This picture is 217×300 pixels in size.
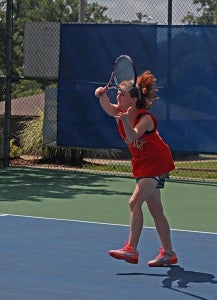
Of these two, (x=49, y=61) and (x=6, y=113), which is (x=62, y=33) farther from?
(x=6, y=113)

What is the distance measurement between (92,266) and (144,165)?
885 mm

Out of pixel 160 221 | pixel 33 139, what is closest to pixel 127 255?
pixel 160 221

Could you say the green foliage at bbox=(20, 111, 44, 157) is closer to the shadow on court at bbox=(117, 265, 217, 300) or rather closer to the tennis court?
the tennis court

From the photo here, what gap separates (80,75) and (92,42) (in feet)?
1.83

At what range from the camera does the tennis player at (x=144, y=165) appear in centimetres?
668

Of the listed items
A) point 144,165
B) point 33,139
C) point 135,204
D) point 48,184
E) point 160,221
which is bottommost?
point 48,184

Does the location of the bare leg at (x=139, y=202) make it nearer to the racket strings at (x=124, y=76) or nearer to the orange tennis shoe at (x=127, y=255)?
the orange tennis shoe at (x=127, y=255)

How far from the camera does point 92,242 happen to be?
25.3 ft

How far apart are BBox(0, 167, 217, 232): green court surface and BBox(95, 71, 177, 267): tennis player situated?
6.50 ft

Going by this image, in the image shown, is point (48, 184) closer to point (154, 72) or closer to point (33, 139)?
point (154, 72)

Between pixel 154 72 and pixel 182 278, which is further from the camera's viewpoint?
pixel 154 72

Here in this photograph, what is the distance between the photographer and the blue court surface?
19.0ft


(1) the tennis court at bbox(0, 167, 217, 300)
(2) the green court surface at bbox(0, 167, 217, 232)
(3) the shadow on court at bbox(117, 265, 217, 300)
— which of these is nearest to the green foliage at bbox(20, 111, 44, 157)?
(2) the green court surface at bbox(0, 167, 217, 232)

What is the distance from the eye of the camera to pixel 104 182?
12.9 meters
